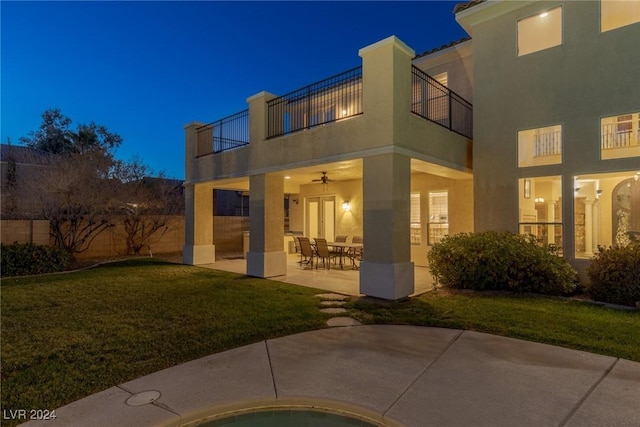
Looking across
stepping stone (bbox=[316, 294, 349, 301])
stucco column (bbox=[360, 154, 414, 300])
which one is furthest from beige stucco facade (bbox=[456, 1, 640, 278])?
stepping stone (bbox=[316, 294, 349, 301])

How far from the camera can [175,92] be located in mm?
58312

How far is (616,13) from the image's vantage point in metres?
8.29

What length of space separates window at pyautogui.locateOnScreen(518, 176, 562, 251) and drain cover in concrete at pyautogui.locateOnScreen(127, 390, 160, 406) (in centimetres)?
894

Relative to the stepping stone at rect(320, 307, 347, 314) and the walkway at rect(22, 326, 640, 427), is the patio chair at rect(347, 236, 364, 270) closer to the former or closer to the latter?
the stepping stone at rect(320, 307, 347, 314)

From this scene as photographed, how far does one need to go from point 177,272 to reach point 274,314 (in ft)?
20.6

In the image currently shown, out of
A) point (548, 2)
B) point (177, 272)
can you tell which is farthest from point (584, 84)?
point (177, 272)

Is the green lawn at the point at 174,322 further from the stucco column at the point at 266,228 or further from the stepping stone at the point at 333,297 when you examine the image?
the stucco column at the point at 266,228

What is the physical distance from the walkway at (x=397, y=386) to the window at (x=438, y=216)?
7.37m

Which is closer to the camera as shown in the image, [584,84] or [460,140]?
[584,84]

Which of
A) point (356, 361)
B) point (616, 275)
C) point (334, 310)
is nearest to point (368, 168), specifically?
point (334, 310)

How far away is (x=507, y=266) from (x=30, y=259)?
13372 mm

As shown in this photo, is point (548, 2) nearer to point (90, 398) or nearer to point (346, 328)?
point (346, 328)

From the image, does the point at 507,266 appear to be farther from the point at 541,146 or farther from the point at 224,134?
the point at 224,134

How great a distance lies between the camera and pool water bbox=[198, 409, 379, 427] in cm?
295
